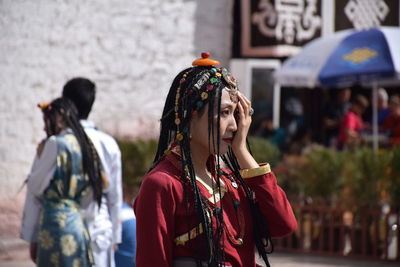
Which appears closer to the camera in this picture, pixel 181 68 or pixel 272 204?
pixel 272 204

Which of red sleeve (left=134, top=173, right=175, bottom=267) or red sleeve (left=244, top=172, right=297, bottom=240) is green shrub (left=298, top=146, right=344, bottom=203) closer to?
red sleeve (left=244, top=172, right=297, bottom=240)

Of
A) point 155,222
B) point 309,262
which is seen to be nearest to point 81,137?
point 155,222

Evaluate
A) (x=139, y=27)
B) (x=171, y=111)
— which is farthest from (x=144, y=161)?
(x=171, y=111)

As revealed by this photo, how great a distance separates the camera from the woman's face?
116 inches

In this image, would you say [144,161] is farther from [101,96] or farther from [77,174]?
[77,174]

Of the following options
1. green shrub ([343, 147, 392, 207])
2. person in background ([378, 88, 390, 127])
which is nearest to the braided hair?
green shrub ([343, 147, 392, 207])

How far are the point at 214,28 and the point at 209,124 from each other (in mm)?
8450

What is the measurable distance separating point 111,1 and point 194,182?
25.3 feet

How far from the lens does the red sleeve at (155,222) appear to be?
9.09 feet

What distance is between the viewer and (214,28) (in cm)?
1125

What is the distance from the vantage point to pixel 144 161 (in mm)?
9484

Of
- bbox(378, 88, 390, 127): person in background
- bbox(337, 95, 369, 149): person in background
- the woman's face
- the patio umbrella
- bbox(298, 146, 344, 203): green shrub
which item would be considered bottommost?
bbox(298, 146, 344, 203): green shrub

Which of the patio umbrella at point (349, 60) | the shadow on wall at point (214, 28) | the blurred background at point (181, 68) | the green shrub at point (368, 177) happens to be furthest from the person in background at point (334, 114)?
the green shrub at point (368, 177)

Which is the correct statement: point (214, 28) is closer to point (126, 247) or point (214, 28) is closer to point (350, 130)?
point (350, 130)
